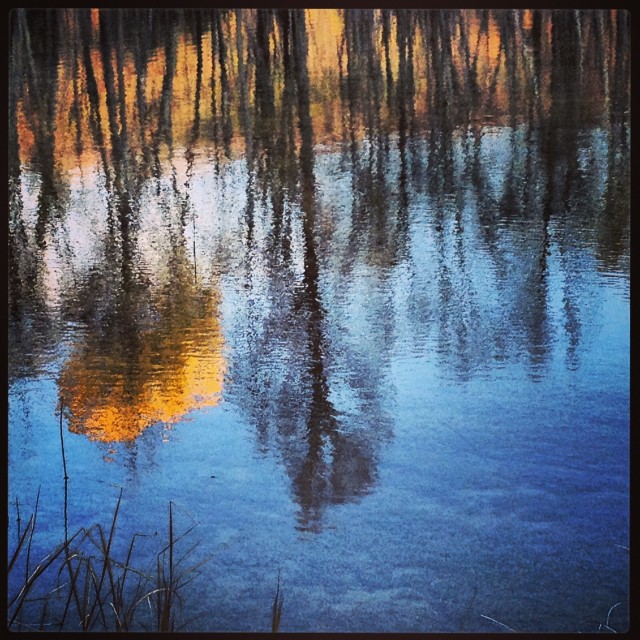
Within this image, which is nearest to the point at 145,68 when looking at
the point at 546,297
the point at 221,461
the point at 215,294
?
the point at 215,294

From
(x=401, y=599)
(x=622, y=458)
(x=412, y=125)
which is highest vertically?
(x=412, y=125)

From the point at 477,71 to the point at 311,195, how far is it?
1.79 ft

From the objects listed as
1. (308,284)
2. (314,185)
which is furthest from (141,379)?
(314,185)

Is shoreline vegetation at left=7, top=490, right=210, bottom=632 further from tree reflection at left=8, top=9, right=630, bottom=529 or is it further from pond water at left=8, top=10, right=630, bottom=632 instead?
tree reflection at left=8, top=9, right=630, bottom=529

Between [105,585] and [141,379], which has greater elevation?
[141,379]

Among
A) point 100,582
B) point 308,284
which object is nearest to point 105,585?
point 100,582

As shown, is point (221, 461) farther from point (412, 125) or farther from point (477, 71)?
point (477, 71)

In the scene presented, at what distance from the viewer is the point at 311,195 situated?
2.14 metres

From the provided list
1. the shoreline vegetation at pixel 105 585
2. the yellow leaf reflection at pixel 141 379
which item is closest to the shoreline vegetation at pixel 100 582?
the shoreline vegetation at pixel 105 585

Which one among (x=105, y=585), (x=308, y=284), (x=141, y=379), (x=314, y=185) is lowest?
(x=105, y=585)

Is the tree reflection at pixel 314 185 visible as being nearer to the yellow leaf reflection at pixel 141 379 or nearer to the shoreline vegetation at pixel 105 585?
the yellow leaf reflection at pixel 141 379

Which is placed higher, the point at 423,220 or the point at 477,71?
the point at 477,71

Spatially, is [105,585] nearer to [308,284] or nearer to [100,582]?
[100,582]

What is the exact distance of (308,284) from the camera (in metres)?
2.13
